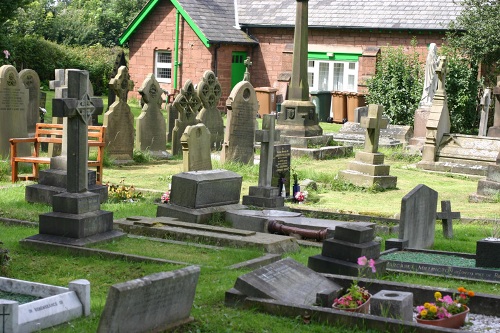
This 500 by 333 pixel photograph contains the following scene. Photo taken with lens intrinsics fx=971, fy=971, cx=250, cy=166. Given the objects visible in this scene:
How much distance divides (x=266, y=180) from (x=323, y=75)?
67.2 feet

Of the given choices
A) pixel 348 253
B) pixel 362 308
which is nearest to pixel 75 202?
pixel 348 253

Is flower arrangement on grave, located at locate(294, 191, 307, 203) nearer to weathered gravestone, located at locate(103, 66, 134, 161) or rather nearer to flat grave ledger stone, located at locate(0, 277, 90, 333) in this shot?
weathered gravestone, located at locate(103, 66, 134, 161)

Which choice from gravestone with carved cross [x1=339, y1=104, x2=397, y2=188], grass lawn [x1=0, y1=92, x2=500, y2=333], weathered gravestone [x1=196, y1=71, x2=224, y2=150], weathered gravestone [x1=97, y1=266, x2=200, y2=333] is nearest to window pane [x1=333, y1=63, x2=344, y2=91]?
weathered gravestone [x1=196, y1=71, x2=224, y2=150]

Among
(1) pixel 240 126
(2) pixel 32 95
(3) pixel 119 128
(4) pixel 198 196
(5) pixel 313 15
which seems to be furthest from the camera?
(5) pixel 313 15

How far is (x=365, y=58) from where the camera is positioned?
108 ft

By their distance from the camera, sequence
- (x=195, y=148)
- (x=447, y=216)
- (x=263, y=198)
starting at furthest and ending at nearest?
(x=195, y=148), (x=263, y=198), (x=447, y=216)

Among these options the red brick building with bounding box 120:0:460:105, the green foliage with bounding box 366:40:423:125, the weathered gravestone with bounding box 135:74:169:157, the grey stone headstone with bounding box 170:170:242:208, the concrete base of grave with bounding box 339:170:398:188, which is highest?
the red brick building with bounding box 120:0:460:105

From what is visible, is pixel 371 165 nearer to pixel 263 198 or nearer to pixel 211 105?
pixel 263 198

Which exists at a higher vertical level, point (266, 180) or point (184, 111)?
point (184, 111)

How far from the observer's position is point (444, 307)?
831cm

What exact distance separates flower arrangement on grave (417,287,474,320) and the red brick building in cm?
2408

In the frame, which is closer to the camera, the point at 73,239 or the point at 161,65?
the point at 73,239

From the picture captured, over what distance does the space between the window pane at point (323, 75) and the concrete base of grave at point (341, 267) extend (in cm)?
2475

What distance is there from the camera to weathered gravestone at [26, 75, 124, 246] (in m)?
11.4
